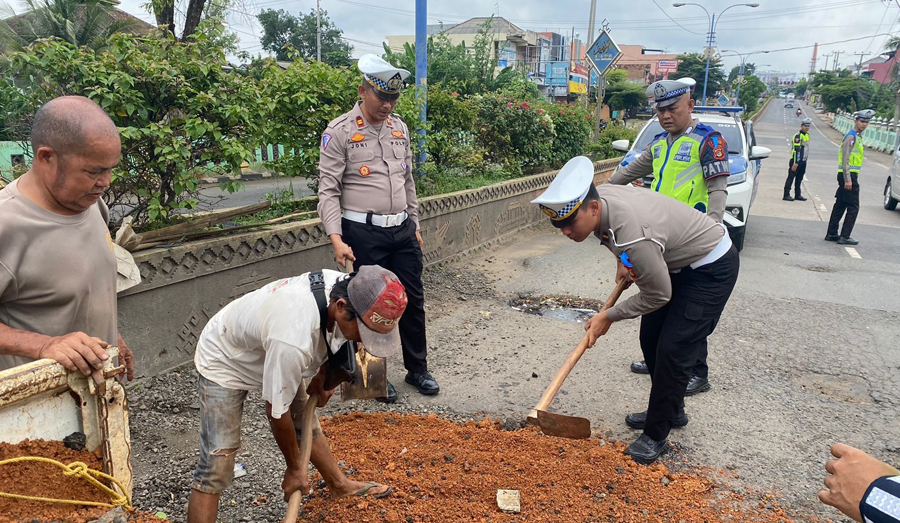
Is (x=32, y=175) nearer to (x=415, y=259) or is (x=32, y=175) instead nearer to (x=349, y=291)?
(x=349, y=291)

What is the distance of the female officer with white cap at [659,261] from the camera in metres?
2.84

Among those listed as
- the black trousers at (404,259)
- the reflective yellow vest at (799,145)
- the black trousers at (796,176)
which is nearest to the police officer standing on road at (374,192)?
the black trousers at (404,259)

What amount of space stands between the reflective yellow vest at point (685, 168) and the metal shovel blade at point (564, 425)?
72.3 inches

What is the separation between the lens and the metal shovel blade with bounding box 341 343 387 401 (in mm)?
3545

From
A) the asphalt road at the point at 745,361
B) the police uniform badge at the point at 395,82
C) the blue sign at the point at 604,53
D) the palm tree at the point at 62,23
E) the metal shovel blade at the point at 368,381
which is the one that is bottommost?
the asphalt road at the point at 745,361

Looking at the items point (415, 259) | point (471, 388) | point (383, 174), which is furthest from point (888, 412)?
point (383, 174)

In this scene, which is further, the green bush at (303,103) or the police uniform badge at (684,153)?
the green bush at (303,103)

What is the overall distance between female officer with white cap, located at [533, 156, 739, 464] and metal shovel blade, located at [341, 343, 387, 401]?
1.24 m

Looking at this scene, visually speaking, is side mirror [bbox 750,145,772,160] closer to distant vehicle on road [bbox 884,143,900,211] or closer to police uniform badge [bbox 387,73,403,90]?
distant vehicle on road [bbox 884,143,900,211]

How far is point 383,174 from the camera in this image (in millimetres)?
3922

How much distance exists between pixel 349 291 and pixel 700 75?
63856 mm

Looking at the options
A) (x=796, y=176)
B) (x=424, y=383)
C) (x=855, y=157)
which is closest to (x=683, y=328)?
(x=424, y=383)

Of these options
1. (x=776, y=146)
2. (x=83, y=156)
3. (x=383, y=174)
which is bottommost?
(x=776, y=146)

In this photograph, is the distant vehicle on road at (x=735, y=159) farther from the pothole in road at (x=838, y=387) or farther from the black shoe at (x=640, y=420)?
the black shoe at (x=640, y=420)
